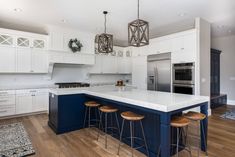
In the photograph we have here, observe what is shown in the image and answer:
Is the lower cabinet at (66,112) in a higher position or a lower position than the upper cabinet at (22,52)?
lower

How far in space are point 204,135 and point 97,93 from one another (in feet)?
6.41

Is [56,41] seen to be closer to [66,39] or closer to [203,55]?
[66,39]

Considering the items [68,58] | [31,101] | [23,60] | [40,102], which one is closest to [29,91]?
[31,101]

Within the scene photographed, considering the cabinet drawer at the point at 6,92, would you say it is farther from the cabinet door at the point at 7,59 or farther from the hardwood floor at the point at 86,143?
the hardwood floor at the point at 86,143

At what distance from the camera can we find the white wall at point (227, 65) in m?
6.15

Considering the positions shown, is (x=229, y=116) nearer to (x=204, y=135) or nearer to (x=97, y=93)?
(x=204, y=135)

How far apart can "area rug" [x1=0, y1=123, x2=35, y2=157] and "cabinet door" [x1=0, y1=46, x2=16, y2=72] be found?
1.65m

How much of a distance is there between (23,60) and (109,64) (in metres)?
3.13

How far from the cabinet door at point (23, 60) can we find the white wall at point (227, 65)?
7.37 meters

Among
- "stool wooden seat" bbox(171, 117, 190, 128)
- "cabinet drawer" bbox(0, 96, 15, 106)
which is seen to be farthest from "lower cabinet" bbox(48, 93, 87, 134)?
"stool wooden seat" bbox(171, 117, 190, 128)

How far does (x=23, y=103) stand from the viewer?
14.7 feet

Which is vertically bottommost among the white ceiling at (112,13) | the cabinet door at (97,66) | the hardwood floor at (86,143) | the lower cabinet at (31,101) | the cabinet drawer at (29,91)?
the hardwood floor at (86,143)

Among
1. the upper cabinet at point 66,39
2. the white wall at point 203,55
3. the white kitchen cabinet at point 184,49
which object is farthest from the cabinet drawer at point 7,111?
the white wall at point 203,55

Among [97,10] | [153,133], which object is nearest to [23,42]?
[97,10]
